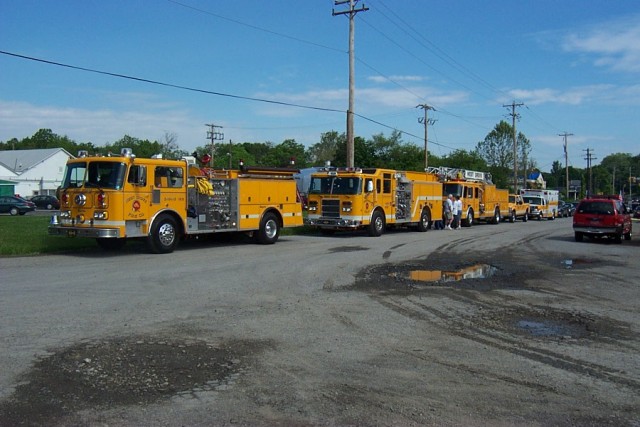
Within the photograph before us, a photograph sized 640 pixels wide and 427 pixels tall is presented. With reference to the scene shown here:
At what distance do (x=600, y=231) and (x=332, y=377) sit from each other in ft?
67.1

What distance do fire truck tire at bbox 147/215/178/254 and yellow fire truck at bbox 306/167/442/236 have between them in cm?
863

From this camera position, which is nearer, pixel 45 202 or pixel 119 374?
pixel 119 374

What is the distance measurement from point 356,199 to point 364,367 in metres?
17.7

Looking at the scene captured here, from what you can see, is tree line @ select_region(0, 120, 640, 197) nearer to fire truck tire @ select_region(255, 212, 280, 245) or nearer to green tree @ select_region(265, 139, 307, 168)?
green tree @ select_region(265, 139, 307, 168)

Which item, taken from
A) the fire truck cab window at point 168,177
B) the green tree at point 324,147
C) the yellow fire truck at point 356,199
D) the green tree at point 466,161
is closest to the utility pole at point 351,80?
the yellow fire truck at point 356,199

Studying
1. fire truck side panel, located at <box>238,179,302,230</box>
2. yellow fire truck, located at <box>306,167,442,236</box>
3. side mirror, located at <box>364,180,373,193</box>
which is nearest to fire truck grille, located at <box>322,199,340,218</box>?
yellow fire truck, located at <box>306,167,442,236</box>

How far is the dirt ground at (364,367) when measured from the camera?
15.9 ft

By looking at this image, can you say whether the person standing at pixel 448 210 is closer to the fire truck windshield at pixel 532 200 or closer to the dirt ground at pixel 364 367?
the fire truck windshield at pixel 532 200

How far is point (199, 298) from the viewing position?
9.94 m

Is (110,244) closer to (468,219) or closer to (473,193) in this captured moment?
(468,219)

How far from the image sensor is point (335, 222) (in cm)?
2386

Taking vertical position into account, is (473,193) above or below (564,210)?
above

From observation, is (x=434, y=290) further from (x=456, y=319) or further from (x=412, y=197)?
(x=412, y=197)

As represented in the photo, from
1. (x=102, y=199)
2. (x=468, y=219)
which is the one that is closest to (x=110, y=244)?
(x=102, y=199)
